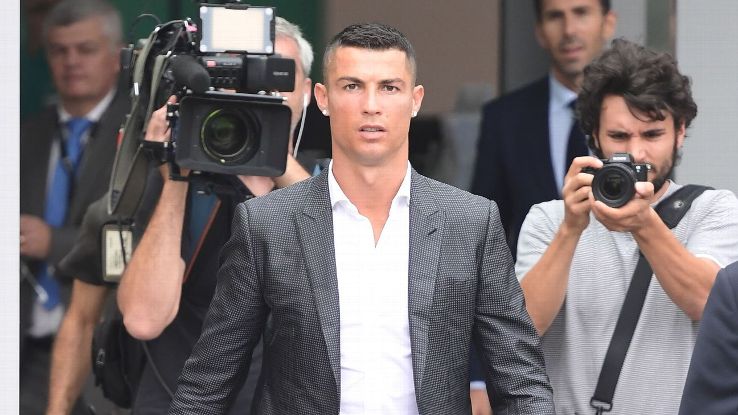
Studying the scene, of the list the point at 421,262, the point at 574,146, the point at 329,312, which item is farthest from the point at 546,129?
the point at 329,312

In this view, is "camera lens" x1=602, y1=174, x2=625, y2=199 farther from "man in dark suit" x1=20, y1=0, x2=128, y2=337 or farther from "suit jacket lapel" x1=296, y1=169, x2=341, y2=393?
"man in dark suit" x1=20, y1=0, x2=128, y2=337

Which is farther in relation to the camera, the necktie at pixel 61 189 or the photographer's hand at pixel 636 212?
the necktie at pixel 61 189

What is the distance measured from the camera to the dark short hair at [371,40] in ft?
12.2

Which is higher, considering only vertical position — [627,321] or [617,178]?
[617,178]

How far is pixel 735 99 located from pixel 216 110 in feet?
7.63

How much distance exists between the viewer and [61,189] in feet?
17.9

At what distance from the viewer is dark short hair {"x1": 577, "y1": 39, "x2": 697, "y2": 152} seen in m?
4.14

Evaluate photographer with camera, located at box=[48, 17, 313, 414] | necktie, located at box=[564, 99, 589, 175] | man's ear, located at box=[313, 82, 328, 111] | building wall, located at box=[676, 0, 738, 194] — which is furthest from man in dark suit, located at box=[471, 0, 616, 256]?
man's ear, located at box=[313, 82, 328, 111]

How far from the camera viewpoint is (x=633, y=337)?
4016mm

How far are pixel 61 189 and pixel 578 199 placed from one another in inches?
82.6

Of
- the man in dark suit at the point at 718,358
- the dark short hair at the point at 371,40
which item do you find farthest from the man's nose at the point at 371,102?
the man in dark suit at the point at 718,358

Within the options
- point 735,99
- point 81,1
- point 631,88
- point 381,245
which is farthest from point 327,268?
point 735,99

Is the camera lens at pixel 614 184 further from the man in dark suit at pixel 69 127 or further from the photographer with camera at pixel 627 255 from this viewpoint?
the man in dark suit at pixel 69 127

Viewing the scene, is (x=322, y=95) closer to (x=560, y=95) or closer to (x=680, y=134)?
(x=680, y=134)
